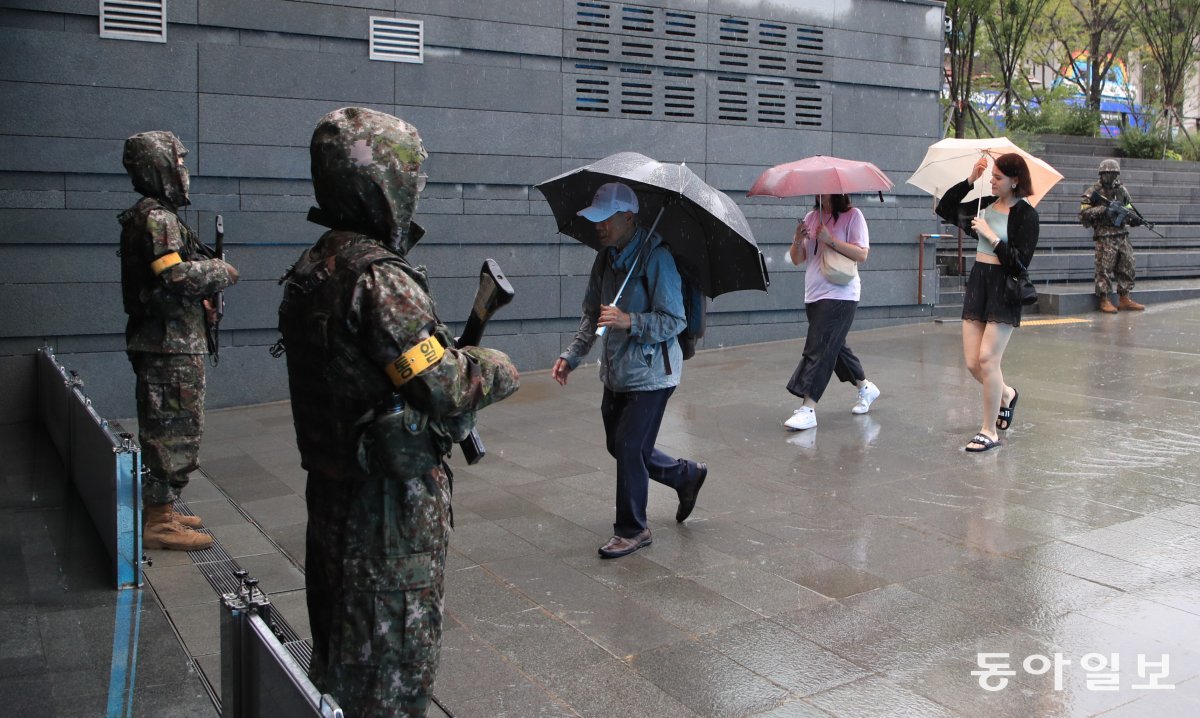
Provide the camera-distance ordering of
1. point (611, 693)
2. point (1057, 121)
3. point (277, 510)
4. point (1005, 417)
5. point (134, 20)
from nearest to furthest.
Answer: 1. point (611, 693)
2. point (277, 510)
3. point (1005, 417)
4. point (134, 20)
5. point (1057, 121)

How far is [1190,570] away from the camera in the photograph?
5.21 m

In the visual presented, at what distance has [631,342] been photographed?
5.44 m

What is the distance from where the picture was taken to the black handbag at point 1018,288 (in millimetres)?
7398

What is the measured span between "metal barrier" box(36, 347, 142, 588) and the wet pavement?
0.26 meters

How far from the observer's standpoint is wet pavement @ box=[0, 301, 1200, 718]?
4.12 m

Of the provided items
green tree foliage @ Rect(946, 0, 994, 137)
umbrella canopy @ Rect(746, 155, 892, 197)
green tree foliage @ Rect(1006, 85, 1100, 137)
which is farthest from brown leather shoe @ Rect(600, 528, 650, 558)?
green tree foliage @ Rect(1006, 85, 1100, 137)

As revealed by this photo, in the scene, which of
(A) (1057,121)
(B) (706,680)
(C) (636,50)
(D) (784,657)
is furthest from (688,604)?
(A) (1057,121)

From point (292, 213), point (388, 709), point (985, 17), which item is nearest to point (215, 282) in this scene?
point (388, 709)

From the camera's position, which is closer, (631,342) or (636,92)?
(631,342)

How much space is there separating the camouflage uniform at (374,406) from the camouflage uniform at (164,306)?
2915mm

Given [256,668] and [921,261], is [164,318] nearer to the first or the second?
[256,668]

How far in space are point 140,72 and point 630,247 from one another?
239 inches

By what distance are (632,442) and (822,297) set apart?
349cm

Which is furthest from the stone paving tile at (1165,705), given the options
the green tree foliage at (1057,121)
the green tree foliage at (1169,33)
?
the green tree foliage at (1169,33)
